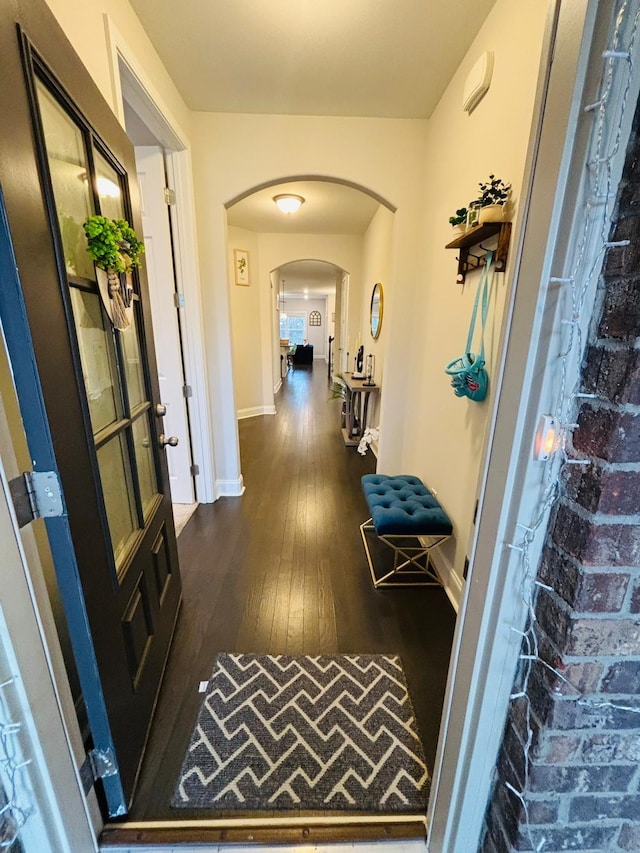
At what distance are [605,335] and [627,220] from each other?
0.57 feet

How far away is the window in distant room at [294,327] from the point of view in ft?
54.6

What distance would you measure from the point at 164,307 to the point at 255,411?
3450 millimetres

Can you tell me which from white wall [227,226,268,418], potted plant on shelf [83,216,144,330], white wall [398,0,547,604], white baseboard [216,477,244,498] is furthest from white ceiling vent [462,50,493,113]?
white wall [227,226,268,418]

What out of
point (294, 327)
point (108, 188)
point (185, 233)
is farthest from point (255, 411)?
point (294, 327)

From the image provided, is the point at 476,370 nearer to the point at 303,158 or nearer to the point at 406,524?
the point at 406,524

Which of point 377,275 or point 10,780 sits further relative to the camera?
point 377,275

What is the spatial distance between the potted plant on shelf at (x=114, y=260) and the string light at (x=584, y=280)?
115 centimetres

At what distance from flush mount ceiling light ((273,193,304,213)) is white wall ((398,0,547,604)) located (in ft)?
5.63

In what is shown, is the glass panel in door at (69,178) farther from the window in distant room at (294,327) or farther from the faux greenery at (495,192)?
the window in distant room at (294,327)

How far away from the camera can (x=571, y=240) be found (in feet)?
1.95

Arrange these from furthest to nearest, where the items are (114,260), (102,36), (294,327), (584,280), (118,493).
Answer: (294,327) < (102,36) < (118,493) < (114,260) < (584,280)

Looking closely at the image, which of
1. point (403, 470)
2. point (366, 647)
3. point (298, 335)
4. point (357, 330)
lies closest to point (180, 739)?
point (366, 647)

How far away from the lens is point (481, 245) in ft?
5.61

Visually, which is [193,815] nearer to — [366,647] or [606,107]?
[366,647]
